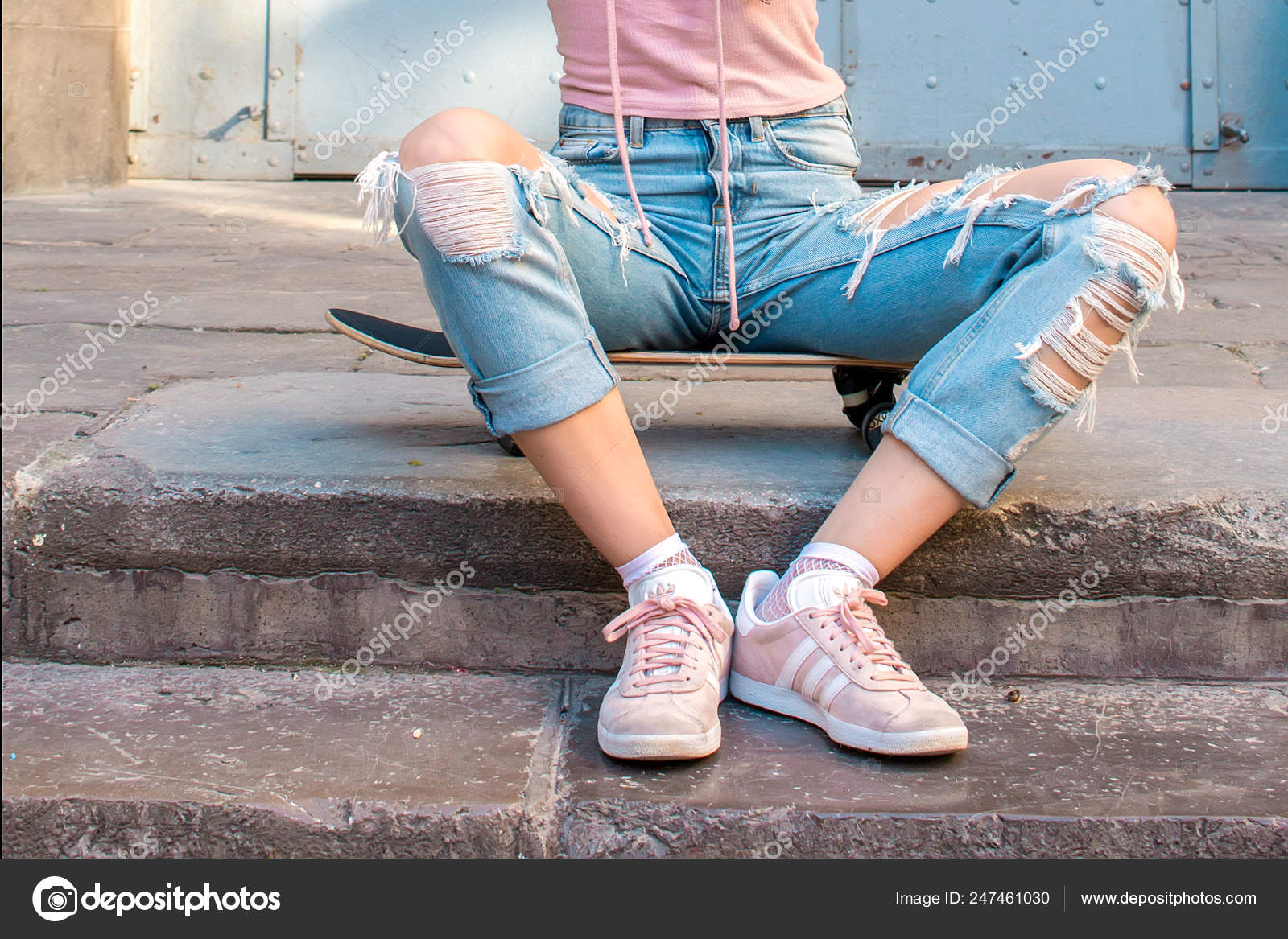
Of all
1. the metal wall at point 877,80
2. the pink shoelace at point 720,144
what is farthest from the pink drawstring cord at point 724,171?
the metal wall at point 877,80

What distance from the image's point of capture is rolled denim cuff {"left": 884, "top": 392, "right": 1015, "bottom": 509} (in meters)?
1.22

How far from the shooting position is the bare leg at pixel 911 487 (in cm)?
121

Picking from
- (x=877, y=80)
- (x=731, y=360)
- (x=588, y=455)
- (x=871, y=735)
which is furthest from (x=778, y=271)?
(x=877, y=80)

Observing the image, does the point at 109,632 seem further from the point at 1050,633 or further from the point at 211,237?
the point at 211,237

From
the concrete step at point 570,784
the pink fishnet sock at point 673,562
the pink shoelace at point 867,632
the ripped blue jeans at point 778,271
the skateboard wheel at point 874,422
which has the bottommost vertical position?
the concrete step at point 570,784

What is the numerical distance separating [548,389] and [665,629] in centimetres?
27

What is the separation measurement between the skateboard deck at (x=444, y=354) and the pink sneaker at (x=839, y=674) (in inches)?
11.9

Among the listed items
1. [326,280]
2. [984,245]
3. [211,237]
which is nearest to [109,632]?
[984,245]

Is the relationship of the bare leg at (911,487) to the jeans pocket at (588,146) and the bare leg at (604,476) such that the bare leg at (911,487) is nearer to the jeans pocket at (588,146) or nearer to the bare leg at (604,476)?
the bare leg at (604,476)

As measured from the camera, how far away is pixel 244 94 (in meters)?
4.38

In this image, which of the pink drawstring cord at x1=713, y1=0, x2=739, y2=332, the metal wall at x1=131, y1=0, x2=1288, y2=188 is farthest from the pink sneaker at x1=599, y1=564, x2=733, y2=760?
the metal wall at x1=131, y1=0, x2=1288, y2=188

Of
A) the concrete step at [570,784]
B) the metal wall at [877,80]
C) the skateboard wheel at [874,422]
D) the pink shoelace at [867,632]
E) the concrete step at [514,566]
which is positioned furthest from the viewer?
the metal wall at [877,80]

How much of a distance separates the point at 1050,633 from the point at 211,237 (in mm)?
2951

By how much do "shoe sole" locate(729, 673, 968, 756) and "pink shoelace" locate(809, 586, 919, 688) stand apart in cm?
5
